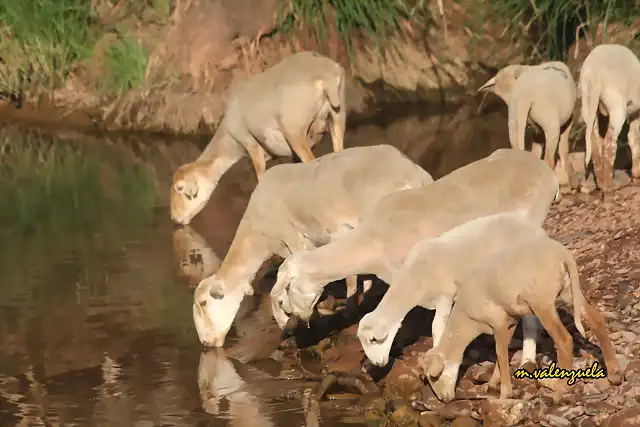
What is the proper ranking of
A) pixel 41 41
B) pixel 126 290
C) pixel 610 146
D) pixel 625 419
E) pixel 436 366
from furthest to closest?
pixel 41 41, pixel 610 146, pixel 126 290, pixel 436 366, pixel 625 419

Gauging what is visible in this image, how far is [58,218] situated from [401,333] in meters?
5.89

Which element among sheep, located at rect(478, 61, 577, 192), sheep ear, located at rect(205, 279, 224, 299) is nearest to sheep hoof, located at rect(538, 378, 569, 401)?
sheep ear, located at rect(205, 279, 224, 299)

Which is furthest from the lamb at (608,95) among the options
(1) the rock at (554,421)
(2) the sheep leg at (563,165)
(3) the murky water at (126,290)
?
(1) the rock at (554,421)

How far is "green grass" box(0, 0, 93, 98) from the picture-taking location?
19.2 metres

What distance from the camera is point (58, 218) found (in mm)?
12609

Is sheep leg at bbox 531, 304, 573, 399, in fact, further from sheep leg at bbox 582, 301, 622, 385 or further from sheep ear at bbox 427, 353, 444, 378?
sheep ear at bbox 427, 353, 444, 378

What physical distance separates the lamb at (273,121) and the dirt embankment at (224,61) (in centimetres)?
555

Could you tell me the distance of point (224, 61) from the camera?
17.8m

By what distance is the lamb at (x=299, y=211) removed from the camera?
783cm

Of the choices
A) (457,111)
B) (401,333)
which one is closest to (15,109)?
(457,111)

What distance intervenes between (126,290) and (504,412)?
14.6ft

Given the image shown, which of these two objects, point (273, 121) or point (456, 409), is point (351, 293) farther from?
point (273, 121)

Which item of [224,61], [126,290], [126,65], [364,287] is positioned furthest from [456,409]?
[126,65]

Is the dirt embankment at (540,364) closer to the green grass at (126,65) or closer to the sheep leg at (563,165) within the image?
the sheep leg at (563,165)
